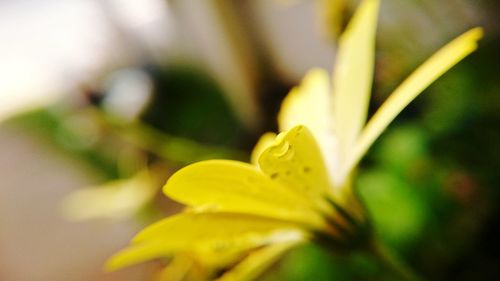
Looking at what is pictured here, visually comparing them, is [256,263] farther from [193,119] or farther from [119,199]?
[193,119]

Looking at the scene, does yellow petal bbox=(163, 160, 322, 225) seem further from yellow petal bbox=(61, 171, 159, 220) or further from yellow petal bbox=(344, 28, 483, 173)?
yellow petal bbox=(61, 171, 159, 220)

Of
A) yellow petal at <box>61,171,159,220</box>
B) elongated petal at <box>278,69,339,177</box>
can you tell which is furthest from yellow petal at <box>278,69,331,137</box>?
yellow petal at <box>61,171,159,220</box>

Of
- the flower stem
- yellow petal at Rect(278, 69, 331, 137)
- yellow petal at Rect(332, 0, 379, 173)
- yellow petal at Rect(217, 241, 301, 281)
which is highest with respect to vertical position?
yellow petal at Rect(278, 69, 331, 137)

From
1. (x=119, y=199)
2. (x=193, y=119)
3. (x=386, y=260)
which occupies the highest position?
(x=193, y=119)

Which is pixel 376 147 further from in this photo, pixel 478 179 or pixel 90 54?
pixel 90 54

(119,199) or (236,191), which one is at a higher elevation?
(119,199)

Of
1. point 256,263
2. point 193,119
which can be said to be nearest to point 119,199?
point 256,263

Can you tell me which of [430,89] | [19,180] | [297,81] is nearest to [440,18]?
[430,89]

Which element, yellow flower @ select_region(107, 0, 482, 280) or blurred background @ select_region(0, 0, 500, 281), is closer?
yellow flower @ select_region(107, 0, 482, 280)
